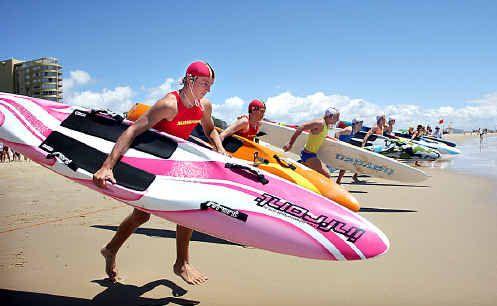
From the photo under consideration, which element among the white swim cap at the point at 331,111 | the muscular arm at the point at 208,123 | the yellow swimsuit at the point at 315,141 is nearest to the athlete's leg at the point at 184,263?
the muscular arm at the point at 208,123

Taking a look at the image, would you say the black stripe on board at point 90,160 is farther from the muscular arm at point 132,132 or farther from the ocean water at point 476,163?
the ocean water at point 476,163

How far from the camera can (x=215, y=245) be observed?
418 centimetres

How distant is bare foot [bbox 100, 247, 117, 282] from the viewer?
9.66 feet

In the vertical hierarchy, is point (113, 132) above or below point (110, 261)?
above

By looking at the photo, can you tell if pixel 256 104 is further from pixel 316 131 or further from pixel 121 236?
pixel 121 236

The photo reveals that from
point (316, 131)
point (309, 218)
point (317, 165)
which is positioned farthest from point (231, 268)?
point (316, 131)

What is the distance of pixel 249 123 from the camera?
210 inches

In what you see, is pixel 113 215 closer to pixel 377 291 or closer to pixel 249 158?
pixel 249 158

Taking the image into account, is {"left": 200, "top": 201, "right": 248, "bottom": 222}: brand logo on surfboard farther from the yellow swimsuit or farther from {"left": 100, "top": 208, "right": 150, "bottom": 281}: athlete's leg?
the yellow swimsuit

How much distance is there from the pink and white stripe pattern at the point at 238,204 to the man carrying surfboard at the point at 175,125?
0.42ft

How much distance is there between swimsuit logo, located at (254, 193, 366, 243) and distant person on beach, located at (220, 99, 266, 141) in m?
2.56

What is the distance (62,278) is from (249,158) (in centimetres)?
276

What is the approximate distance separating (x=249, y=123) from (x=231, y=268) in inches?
94.8

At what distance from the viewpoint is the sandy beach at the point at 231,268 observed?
113 inches
